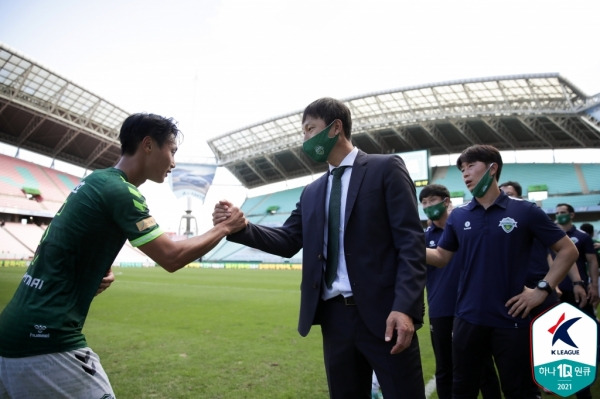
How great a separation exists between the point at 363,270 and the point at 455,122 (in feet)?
122

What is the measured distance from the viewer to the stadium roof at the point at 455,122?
3023 centimetres

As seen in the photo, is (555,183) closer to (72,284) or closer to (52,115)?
(72,284)

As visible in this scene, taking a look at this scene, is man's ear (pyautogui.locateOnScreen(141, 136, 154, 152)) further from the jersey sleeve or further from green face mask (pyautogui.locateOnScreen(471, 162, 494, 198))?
green face mask (pyautogui.locateOnScreen(471, 162, 494, 198))

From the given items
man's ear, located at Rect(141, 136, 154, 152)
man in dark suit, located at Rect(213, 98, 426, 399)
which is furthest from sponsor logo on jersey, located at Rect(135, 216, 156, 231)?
man in dark suit, located at Rect(213, 98, 426, 399)

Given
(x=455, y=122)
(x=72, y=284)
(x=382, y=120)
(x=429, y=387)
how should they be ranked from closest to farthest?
(x=72, y=284), (x=429, y=387), (x=455, y=122), (x=382, y=120)

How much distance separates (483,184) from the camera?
10.4ft

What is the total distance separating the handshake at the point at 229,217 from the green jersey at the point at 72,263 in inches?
19.7

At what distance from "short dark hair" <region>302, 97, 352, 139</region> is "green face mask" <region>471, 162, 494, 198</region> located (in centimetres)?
134

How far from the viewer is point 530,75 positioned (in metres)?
28.2

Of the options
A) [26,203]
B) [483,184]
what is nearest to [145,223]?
[483,184]

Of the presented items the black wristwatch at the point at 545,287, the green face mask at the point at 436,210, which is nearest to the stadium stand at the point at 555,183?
the green face mask at the point at 436,210

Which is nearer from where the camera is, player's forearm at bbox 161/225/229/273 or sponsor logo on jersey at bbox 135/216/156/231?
sponsor logo on jersey at bbox 135/216/156/231

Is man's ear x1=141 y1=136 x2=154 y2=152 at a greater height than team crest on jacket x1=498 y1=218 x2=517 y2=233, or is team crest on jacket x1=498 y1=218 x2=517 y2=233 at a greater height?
man's ear x1=141 y1=136 x2=154 y2=152

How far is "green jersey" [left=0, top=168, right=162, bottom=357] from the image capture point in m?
1.86
